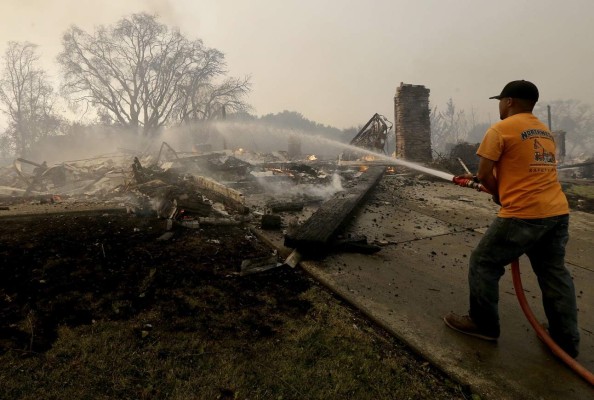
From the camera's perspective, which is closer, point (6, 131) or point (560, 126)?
point (6, 131)

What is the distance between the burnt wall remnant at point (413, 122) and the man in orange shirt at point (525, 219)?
12855 millimetres

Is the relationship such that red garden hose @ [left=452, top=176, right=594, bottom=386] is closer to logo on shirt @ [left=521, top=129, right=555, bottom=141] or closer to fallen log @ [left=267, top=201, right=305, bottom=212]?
logo on shirt @ [left=521, top=129, right=555, bottom=141]

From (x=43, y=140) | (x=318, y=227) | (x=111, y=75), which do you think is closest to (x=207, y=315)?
(x=318, y=227)

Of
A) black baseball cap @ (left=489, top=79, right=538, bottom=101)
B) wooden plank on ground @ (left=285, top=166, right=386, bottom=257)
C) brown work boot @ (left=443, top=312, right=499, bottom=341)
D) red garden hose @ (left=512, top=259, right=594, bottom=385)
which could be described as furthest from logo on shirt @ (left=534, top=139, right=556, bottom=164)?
wooden plank on ground @ (left=285, top=166, right=386, bottom=257)

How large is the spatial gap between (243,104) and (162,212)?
97.8ft

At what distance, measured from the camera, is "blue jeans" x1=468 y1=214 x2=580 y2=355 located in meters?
2.14

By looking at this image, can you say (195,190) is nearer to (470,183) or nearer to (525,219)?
(470,183)

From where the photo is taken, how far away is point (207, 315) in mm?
2531

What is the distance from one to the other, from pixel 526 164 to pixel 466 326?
1248 millimetres

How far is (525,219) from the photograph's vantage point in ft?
7.02

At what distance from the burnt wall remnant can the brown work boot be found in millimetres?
13017

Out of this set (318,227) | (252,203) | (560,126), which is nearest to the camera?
(318,227)

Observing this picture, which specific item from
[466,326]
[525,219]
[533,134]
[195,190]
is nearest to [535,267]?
[525,219]

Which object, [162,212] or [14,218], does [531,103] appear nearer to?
[162,212]
